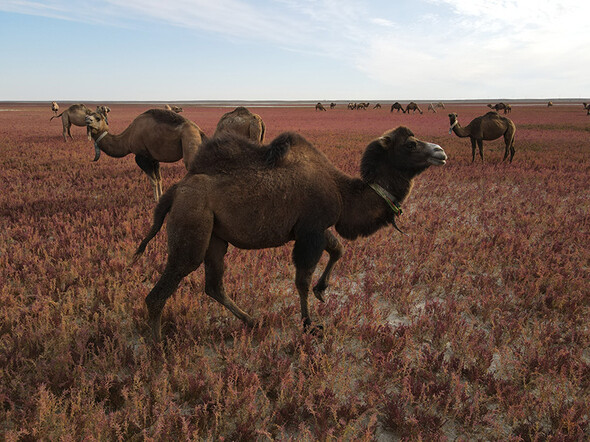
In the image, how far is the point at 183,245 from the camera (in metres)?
3.11

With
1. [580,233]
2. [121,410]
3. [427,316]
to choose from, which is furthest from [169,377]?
[580,233]

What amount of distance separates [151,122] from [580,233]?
30.8 feet

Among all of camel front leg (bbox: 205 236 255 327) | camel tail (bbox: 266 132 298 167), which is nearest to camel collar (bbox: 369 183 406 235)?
camel tail (bbox: 266 132 298 167)

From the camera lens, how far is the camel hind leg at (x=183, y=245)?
3053 millimetres

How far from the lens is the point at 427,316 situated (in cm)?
412

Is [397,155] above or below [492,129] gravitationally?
below

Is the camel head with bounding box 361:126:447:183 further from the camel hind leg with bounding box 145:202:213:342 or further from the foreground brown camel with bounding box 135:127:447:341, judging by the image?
the camel hind leg with bounding box 145:202:213:342

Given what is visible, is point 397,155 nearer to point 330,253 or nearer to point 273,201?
point 330,253

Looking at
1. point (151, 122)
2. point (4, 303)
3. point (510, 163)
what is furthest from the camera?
point (510, 163)

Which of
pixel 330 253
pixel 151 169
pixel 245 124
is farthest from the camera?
pixel 245 124

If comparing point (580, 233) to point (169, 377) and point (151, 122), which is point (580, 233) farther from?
point (151, 122)

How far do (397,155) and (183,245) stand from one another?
2316 millimetres

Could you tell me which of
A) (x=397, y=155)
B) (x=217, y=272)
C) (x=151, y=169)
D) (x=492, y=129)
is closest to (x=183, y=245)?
(x=217, y=272)

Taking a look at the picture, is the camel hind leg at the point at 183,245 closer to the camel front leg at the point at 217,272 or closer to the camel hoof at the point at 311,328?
the camel front leg at the point at 217,272
